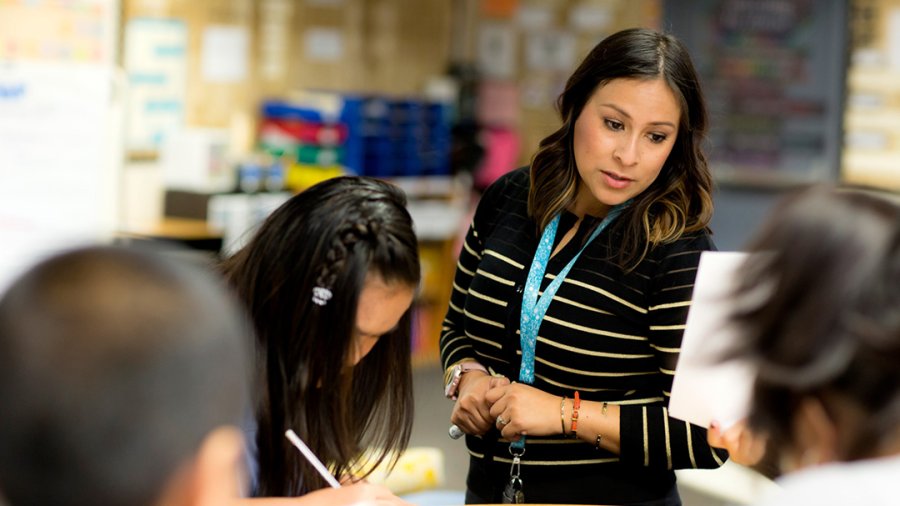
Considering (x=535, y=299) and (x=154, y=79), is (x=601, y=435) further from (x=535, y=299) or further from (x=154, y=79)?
(x=154, y=79)

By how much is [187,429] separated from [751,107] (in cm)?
560

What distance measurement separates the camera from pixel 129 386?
2.63ft

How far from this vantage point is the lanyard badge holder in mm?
1930

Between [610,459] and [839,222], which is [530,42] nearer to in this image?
[610,459]

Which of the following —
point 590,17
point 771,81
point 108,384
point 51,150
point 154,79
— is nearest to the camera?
point 108,384

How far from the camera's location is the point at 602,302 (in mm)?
1892

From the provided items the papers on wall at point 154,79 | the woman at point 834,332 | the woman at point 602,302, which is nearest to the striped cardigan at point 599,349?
the woman at point 602,302

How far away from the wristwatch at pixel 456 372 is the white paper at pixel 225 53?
392 centimetres

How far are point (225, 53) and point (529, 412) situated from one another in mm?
4272

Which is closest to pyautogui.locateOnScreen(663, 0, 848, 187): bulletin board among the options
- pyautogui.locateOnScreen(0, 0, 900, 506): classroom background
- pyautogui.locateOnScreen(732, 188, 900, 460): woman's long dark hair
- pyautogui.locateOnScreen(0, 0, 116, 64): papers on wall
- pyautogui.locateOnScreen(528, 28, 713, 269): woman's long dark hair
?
pyautogui.locateOnScreen(0, 0, 900, 506): classroom background

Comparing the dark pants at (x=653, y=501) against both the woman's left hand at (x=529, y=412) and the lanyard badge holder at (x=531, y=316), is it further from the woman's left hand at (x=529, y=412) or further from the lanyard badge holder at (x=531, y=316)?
the woman's left hand at (x=529, y=412)

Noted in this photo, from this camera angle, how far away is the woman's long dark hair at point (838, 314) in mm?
1017

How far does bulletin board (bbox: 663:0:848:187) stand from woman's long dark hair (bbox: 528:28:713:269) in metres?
3.84

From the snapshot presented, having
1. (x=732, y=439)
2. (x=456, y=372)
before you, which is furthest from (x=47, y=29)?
(x=732, y=439)
